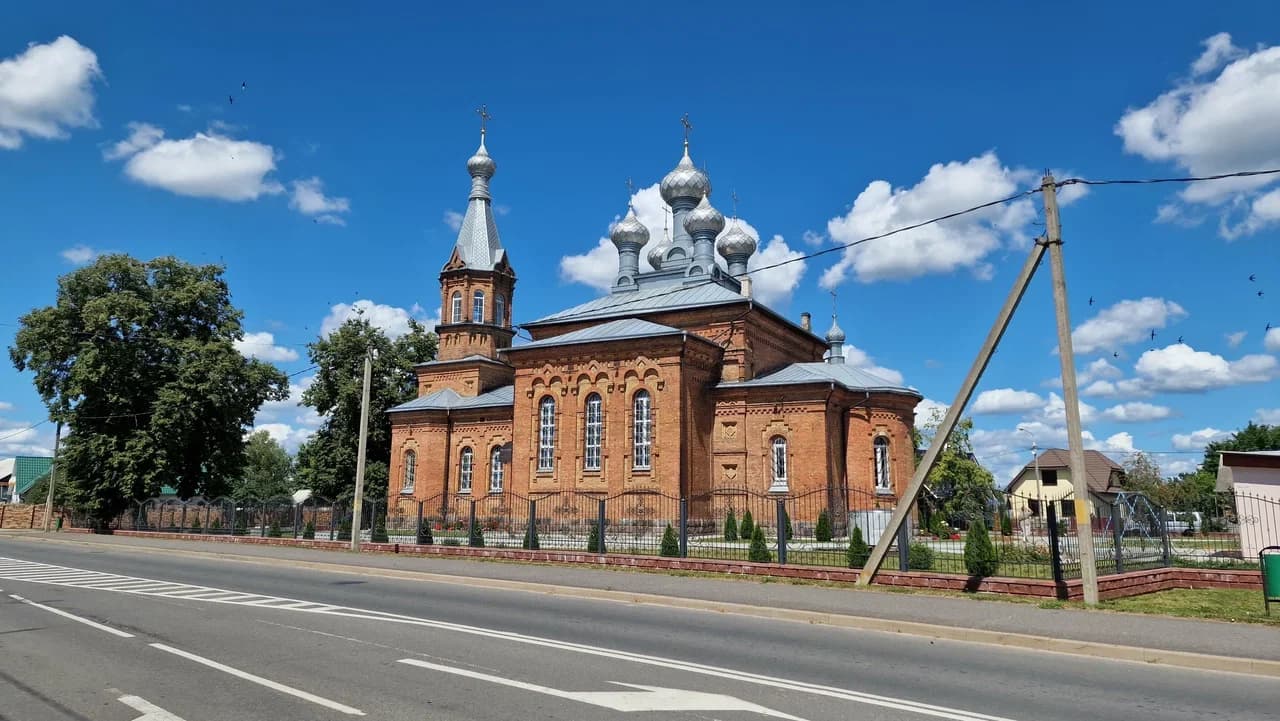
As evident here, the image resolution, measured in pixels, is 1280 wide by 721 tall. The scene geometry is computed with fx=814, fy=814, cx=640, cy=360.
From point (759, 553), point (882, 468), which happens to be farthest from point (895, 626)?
point (882, 468)

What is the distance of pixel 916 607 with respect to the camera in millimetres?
12047

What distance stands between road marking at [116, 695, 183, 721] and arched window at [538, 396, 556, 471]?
995 inches

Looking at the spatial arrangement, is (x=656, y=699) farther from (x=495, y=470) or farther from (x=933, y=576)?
(x=495, y=470)

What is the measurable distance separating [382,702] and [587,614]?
19.3ft

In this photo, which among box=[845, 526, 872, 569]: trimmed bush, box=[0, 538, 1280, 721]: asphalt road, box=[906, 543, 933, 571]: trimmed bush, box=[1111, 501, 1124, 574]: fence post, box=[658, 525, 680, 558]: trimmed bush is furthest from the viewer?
box=[658, 525, 680, 558]: trimmed bush

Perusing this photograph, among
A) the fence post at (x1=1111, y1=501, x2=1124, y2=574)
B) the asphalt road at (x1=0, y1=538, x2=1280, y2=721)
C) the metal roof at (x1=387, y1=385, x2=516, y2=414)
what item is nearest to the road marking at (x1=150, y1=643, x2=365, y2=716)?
the asphalt road at (x1=0, y1=538, x2=1280, y2=721)

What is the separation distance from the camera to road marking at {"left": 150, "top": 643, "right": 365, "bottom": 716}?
6.05m

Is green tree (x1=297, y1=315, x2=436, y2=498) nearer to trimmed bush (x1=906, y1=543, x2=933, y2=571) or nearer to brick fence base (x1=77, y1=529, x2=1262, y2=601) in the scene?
brick fence base (x1=77, y1=529, x2=1262, y2=601)

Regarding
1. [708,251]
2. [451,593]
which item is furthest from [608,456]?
[451,593]

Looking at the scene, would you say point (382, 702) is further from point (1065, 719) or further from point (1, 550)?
point (1, 550)

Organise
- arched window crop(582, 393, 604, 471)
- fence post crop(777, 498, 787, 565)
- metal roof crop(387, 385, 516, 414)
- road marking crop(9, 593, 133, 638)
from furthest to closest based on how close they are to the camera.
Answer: metal roof crop(387, 385, 516, 414) < arched window crop(582, 393, 604, 471) < fence post crop(777, 498, 787, 565) < road marking crop(9, 593, 133, 638)

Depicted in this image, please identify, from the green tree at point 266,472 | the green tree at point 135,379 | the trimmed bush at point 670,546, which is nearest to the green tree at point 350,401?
the green tree at point 135,379

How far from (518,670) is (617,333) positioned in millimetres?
24066

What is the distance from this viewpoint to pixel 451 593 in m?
14.3
